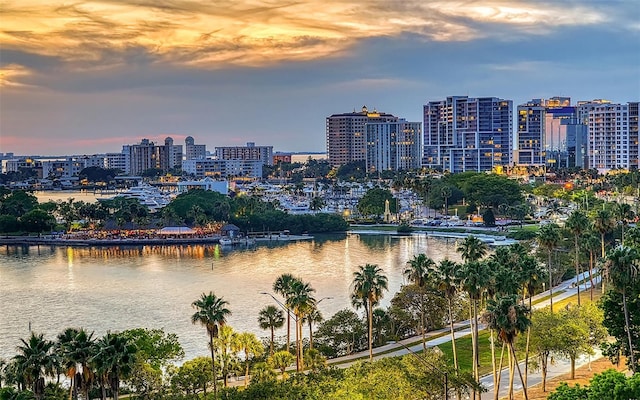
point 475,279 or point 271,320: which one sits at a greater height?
point 475,279

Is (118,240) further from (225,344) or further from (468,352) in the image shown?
(468,352)

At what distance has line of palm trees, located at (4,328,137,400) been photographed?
2547cm

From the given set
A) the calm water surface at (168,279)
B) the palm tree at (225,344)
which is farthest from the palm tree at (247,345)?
the calm water surface at (168,279)

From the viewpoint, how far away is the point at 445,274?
38094 millimetres

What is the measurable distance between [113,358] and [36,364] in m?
2.77

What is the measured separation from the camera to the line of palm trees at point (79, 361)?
25.5 metres

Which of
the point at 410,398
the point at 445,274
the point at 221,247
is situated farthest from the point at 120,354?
the point at 221,247

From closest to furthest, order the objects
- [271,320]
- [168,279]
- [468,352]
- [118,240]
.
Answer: [271,320], [468,352], [168,279], [118,240]

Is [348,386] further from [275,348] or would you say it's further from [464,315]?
[464,315]

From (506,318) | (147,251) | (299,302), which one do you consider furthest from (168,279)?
(506,318)

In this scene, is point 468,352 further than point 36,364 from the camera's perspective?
Yes

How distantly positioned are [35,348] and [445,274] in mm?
19558

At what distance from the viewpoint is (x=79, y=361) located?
2564 centimetres

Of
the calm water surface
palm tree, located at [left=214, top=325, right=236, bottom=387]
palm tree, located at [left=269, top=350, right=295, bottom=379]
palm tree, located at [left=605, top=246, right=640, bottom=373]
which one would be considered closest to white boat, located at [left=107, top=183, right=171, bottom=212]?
the calm water surface
